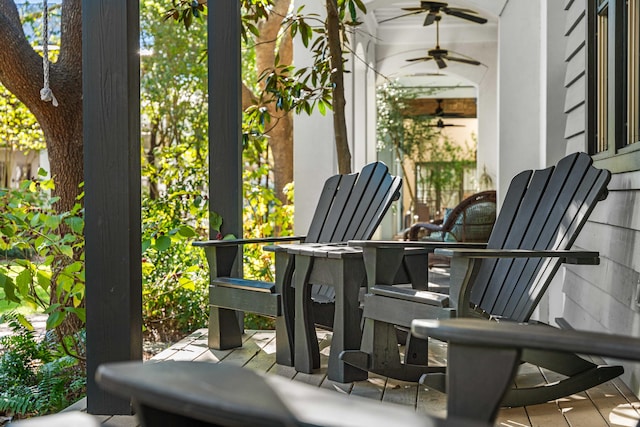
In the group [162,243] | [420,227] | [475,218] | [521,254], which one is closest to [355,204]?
[162,243]

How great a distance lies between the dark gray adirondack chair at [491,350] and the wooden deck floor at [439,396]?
5.02ft

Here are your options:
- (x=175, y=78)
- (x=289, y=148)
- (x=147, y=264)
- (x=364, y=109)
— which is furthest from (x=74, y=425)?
(x=175, y=78)

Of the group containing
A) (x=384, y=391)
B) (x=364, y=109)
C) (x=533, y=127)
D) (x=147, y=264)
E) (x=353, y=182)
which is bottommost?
(x=384, y=391)

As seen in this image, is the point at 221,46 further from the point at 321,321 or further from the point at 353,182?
the point at 321,321

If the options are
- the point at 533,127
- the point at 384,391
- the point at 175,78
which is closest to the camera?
the point at 384,391

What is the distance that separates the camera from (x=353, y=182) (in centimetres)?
426

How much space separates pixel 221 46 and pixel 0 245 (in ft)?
4.84

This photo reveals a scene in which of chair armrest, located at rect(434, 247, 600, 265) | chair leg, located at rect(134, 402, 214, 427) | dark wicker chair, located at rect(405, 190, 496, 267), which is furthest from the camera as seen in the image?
dark wicker chair, located at rect(405, 190, 496, 267)

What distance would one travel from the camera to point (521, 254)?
9.02 ft

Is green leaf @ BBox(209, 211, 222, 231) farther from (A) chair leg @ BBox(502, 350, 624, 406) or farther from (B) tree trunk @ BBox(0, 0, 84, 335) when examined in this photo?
(A) chair leg @ BBox(502, 350, 624, 406)

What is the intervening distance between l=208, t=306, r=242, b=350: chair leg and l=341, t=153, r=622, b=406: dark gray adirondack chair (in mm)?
955

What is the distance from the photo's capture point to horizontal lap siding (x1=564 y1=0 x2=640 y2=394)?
3.05 metres

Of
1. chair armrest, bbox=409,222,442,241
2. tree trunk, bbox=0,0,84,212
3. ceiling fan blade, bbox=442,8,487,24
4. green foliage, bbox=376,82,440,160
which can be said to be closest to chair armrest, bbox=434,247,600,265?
tree trunk, bbox=0,0,84,212

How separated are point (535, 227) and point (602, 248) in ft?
1.65
